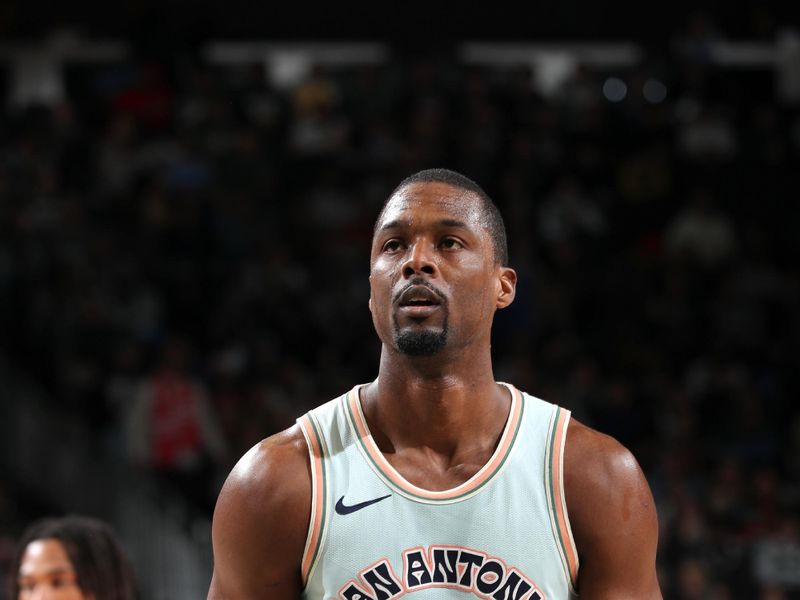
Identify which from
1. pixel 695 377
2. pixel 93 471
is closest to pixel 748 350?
pixel 695 377

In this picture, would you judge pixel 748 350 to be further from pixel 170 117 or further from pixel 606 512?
pixel 606 512

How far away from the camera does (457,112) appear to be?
37.5ft

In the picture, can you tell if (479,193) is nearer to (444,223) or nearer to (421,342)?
(444,223)

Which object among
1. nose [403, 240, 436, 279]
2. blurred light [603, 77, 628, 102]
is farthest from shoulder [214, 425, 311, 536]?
blurred light [603, 77, 628, 102]

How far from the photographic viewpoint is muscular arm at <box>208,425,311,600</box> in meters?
2.69

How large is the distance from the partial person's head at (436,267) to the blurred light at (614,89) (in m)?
9.66

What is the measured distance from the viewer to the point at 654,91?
12195mm

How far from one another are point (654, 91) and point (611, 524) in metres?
9.99

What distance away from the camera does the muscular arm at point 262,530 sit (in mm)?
2686

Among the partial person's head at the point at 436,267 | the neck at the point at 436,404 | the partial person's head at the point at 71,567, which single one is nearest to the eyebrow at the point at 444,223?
the partial person's head at the point at 436,267

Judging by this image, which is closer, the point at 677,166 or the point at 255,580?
the point at 255,580

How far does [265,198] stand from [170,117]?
123 cm

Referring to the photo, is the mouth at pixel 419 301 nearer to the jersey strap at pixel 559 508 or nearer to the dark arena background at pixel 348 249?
the jersey strap at pixel 559 508

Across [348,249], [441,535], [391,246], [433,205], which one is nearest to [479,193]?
[433,205]
